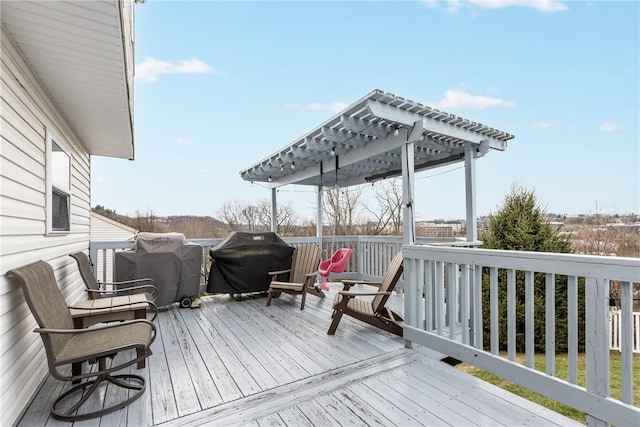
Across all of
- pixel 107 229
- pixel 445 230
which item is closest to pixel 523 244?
pixel 445 230

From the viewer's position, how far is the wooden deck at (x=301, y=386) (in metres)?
2.03

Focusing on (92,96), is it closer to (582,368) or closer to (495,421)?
(495,421)

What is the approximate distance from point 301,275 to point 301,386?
2840 millimetres

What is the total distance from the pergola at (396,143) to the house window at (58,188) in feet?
10.9

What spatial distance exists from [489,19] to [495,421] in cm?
779

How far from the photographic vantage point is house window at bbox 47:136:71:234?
2.97 metres

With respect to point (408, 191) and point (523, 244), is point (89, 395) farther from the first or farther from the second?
point (523, 244)

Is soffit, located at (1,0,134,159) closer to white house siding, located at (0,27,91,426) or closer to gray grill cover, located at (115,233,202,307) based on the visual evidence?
white house siding, located at (0,27,91,426)

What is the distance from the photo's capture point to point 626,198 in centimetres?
812

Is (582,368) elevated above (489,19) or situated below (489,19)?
below

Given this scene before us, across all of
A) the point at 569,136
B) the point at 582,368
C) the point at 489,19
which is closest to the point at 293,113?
the point at 489,19

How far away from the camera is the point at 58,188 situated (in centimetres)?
339

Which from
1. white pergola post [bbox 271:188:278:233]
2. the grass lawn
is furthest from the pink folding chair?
white pergola post [bbox 271:188:278:233]

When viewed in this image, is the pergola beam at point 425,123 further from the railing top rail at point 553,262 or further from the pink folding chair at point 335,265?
the pink folding chair at point 335,265
